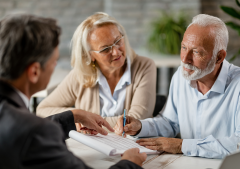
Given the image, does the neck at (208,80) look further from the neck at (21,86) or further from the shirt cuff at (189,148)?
the neck at (21,86)

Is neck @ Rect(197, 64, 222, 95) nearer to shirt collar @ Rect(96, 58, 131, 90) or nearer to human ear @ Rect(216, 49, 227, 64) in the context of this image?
human ear @ Rect(216, 49, 227, 64)

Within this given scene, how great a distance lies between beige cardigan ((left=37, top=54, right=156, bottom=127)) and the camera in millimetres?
1946

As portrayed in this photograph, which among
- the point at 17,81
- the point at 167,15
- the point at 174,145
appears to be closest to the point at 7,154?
the point at 17,81

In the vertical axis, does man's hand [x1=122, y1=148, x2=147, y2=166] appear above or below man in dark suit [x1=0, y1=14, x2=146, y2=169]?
below

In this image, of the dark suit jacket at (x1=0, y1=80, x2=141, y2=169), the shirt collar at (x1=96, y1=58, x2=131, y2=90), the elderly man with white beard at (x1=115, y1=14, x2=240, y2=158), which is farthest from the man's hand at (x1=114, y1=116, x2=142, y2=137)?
the dark suit jacket at (x1=0, y1=80, x2=141, y2=169)

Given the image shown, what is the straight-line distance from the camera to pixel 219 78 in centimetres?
148

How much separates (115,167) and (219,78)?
2.68 ft

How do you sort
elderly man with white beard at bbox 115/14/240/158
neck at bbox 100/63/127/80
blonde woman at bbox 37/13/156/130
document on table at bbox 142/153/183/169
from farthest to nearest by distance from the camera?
neck at bbox 100/63/127/80 < blonde woman at bbox 37/13/156/130 < elderly man with white beard at bbox 115/14/240/158 < document on table at bbox 142/153/183/169

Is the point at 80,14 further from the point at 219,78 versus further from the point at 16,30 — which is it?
the point at 16,30

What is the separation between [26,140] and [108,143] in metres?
0.56

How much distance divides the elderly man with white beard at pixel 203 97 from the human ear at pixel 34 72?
2.24ft

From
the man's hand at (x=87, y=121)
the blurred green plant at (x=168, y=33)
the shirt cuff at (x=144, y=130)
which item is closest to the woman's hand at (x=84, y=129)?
the man's hand at (x=87, y=121)

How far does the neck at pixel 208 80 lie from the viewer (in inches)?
60.4

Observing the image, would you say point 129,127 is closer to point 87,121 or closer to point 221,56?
point 87,121
